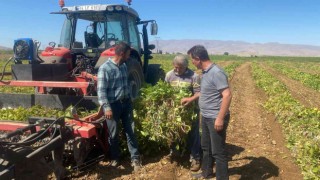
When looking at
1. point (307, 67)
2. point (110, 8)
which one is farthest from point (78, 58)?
point (307, 67)

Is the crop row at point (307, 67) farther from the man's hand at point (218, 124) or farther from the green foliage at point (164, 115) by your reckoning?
the man's hand at point (218, 124)

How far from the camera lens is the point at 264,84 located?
53.7 feet

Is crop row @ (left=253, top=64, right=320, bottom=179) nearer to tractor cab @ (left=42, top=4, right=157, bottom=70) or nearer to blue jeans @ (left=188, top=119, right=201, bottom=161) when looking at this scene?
blue jeans @ (left=188, top=119, right=201, bottom=161)

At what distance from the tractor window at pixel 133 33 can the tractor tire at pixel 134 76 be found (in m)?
1.40

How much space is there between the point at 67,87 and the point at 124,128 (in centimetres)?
134

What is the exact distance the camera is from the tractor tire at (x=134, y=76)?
6541mm

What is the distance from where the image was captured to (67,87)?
5.71 m

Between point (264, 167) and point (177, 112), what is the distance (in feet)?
5.64

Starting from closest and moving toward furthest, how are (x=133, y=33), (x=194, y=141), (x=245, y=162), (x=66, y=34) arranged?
(x=194, y=141) < (x=245, y=162) < (x=66, y=34) < (x=133, y=33)

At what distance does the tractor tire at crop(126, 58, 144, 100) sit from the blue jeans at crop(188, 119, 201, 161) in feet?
5.13

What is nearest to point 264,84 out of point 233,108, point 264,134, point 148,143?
point 233,108

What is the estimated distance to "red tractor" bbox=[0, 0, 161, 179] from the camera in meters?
3.63

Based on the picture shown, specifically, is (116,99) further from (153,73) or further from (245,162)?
(153,73)

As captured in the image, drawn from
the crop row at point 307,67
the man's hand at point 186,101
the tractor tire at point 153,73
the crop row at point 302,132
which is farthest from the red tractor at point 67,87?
the crop row at point 307,67
